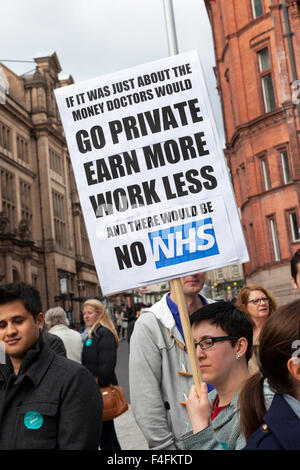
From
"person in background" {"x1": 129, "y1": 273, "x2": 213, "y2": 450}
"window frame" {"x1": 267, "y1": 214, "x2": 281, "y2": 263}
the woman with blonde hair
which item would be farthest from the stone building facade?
"person in background" {"x1": 129, "y1": 273, "x2": 213, "y2": 450}

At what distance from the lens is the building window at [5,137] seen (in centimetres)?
5116

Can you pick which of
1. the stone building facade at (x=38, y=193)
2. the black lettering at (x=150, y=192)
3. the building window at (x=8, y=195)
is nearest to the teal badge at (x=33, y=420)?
the black lettering at (x=150, y=192)

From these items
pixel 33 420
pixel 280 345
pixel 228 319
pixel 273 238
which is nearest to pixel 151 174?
pixel 228 319

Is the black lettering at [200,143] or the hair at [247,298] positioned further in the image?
the hair at [247,298]

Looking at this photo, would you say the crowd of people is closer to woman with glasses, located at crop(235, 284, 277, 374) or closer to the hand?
the hand

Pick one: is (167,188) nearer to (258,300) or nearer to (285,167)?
(258,300)

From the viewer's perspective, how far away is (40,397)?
10.6ft

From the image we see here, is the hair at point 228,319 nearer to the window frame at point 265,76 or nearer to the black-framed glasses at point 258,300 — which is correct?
the black-framed glasses at point 258,300

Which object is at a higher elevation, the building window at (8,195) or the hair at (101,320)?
the building window at (8,195)

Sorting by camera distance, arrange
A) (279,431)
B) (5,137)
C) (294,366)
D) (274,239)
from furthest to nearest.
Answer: (5,137) < (274,239) < (294,366) < (279,431)

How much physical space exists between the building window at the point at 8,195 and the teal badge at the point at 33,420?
47489mm

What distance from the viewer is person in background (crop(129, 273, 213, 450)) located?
3998mm

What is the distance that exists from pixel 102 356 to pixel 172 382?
3.53 metres
